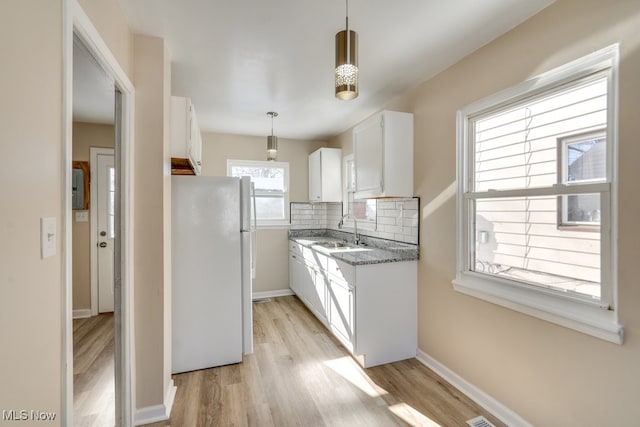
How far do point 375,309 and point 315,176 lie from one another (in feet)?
7.92

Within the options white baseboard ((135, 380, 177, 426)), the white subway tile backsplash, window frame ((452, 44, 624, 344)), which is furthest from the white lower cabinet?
white baseboard ((135, 380, 177, 426))

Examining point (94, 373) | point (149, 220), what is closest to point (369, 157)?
point (149, 220)

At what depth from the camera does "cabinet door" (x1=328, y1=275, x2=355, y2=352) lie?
2.56 m

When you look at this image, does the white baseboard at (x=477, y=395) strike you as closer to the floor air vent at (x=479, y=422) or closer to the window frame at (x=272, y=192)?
the floor air vent at (x=479, y=422)

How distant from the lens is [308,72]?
7.99 feet

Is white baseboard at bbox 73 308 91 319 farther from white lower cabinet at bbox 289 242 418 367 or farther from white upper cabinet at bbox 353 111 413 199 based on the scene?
white upper cabinet at bbox 353 111 413 199

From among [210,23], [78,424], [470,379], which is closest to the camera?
[78,424]

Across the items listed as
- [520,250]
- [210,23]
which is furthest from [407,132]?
[210,23]

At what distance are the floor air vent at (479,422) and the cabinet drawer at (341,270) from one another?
1.18 meters

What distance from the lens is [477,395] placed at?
205 cm

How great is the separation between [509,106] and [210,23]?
1955mm

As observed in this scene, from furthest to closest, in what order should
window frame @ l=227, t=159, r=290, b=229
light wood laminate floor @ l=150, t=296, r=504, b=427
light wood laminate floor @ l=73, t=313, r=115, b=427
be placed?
window frame @ l=227, t=159, r=290, b=229
light wood laminate floor @ l=150, t=296, r=504, b=427
light wood laminate floor @ l=73, t=313, r=115, b=427

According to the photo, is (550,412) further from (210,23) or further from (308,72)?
(210,23)

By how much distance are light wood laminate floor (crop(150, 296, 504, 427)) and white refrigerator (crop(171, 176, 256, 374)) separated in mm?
180
